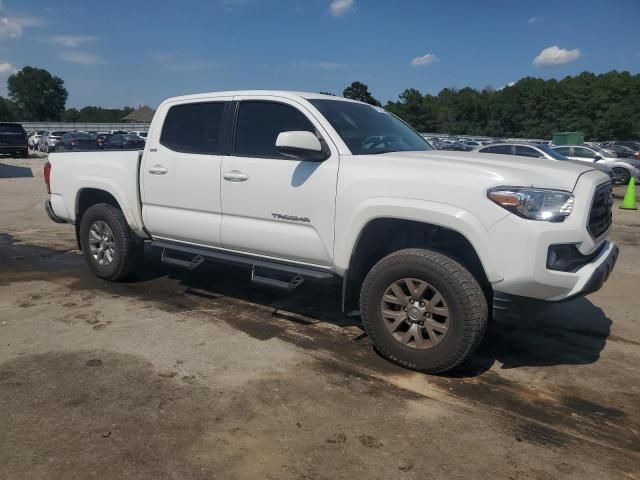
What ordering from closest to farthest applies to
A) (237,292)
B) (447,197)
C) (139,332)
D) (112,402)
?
(112,402), (447,197), (139,332), (237,292)

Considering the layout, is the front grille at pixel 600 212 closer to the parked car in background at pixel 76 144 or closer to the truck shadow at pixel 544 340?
the truck shadow at pixel 544 340

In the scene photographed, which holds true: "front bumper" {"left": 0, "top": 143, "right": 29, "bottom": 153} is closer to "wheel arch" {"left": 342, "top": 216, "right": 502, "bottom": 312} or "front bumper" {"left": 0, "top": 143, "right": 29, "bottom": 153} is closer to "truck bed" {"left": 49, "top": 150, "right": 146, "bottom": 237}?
"truck bed" {"left": 49, "top": 150, "right": 146, "bottom": 237}

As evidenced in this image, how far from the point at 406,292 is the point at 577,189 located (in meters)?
1.32

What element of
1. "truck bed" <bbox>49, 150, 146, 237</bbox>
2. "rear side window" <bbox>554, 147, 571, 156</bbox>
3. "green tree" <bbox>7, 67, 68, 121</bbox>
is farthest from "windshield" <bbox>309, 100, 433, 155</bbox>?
"green tree" <bbox>7, 67, 68, 121</bbox>

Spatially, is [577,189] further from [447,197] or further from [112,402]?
[112,402]

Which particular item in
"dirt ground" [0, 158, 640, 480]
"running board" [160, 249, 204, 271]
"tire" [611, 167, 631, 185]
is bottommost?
"dirt ground" [0, 158, 640, 480]

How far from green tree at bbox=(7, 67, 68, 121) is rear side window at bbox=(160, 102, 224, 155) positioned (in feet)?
435

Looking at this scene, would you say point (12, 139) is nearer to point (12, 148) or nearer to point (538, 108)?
point (12, 148)

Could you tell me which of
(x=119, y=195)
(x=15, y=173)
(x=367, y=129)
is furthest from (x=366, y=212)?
(x=15, y=173)

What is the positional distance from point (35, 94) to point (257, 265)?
457 ft

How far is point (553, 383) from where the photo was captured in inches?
153

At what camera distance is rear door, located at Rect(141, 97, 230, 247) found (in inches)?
195

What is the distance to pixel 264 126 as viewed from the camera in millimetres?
4758

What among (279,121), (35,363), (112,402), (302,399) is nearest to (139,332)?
(35,363)
